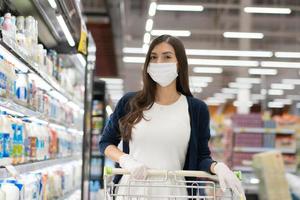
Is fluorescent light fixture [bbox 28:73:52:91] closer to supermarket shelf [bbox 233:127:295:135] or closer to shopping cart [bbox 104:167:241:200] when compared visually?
shopping cart [bbox 104:167:241:200]

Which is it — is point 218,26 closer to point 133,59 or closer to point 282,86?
point 133,59

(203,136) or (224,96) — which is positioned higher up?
(224,96)

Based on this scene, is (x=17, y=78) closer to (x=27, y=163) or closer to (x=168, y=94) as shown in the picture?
(x=27, y=163)

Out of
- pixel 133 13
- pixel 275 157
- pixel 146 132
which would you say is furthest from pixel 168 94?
pixel 133 13

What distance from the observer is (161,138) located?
104 inches

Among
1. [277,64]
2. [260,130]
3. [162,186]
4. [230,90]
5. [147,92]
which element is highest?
[230,90]

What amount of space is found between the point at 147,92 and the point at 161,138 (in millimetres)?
258

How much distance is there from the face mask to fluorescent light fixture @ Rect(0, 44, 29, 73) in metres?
0.76

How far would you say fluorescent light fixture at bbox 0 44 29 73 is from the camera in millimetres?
2912

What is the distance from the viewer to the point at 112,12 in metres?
13.3

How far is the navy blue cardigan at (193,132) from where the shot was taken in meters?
2.73

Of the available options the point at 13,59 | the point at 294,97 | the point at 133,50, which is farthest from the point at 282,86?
the point at 13,59

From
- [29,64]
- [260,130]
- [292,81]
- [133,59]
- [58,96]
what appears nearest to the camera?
[29,64]

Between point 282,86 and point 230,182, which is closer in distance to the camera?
point 230,182
